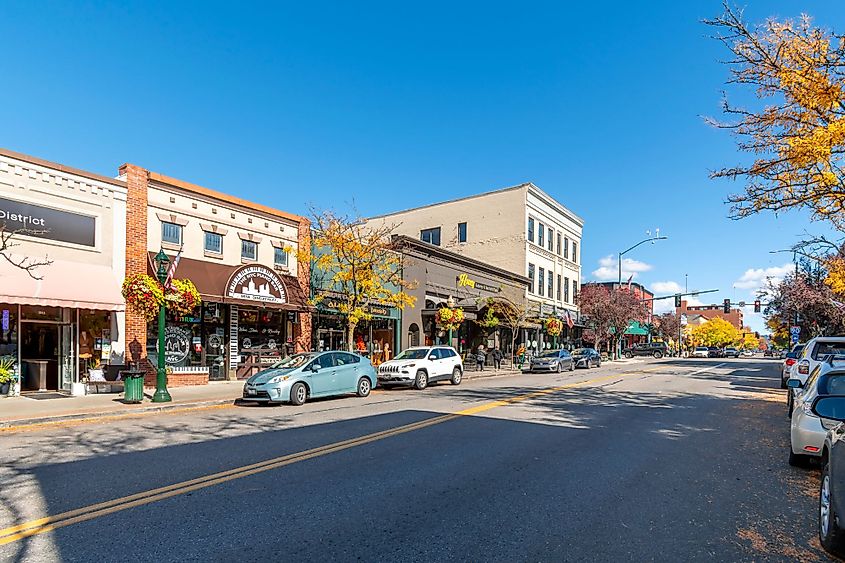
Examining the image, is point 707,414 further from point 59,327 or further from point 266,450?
point 59,327

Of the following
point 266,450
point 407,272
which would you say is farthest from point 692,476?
point 407,272

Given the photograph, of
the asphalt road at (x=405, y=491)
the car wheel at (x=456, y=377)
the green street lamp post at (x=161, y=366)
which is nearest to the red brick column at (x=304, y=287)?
the car wheel at (x=456, y=377)

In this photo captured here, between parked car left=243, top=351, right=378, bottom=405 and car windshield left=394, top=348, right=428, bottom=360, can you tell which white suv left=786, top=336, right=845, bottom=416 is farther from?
car windshield left=394, top=348, right=428, bottom=360

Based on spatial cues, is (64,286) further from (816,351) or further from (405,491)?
(816,351)

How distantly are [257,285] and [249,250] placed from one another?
6.47 feet

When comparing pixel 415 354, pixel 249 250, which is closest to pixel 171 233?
pixel 249 250

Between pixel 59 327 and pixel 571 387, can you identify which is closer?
pixel 59 327

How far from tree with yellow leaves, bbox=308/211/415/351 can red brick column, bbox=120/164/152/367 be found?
236 inches

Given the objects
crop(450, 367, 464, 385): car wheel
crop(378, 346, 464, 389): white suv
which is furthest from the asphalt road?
crop(450, 367, 464, 385): car wheel

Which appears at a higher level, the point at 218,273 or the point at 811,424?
the point at 218,273

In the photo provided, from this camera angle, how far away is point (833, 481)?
4.52 meters

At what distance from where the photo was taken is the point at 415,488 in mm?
6609

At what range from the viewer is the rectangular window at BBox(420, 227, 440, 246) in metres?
44.8

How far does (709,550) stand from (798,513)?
1810mm
